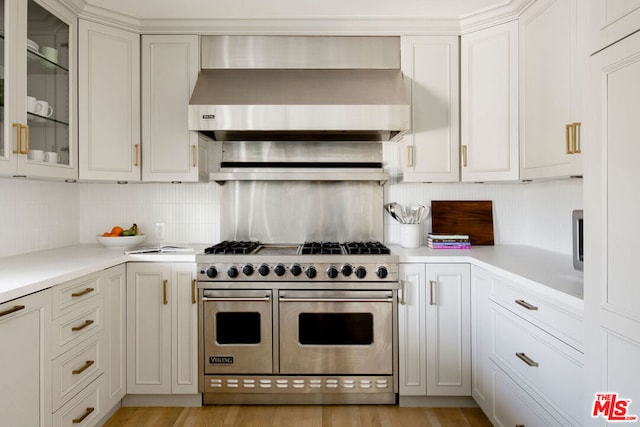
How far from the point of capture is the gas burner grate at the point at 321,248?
2.54 m

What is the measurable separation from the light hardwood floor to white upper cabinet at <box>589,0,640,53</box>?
2074 mm

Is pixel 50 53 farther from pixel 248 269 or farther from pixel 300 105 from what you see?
pixel 248 269

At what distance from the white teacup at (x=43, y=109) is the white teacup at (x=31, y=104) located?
0.06 ft

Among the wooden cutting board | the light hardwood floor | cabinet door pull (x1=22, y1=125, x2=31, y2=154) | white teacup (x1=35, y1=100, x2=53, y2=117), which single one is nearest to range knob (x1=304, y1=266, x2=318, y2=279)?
the light hardwood floor

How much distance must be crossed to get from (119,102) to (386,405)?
2.61m

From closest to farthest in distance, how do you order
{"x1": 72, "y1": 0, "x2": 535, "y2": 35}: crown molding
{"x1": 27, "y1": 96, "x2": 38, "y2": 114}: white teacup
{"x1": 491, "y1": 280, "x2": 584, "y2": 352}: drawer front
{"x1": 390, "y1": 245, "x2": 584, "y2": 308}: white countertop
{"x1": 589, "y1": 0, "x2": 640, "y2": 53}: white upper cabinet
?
{"x1": 589, "y1": 0, "x2": 640, "y2": 53}: white upper cabinet → {"x1": 491, "y1": 280, "x2": 584, "y2": 352}: drawer front → {"x1": 390, "y1": 245, "x2": 584, "y2": 308}: white countertop → {"x1": 27, "y1": 96, "x2": 38, "y2": 114}: white teacup → {"x1": 72, "y1": 0, "x2": 535, "y2": 35}: crown molding

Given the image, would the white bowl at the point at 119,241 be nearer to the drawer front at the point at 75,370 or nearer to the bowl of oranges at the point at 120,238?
the bowl of oranges at the point at 120,238

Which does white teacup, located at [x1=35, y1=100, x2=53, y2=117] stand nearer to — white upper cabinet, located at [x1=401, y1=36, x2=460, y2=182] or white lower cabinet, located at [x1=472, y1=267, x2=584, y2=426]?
white upper cabinet, located at [x1=401, y1=36, x2=460, y2=182]

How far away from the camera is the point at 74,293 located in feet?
6.44

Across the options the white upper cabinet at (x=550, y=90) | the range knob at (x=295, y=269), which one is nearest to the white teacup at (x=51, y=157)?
the range knob at (x=295, y=269)

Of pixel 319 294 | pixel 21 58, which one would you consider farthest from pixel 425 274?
pixel 21 58

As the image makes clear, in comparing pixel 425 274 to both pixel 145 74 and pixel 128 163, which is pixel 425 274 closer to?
pixel 128 163

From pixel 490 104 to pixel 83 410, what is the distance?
2935mm

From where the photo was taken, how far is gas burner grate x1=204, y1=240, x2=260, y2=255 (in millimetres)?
2547
